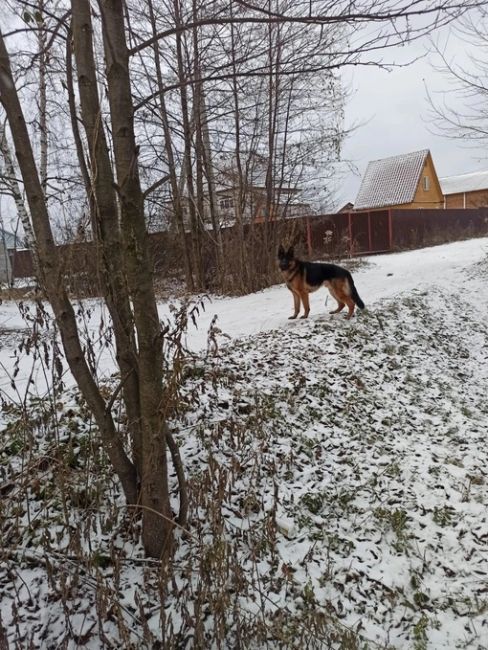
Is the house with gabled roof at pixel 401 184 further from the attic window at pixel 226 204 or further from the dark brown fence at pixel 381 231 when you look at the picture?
the attic window at pixel 226 204

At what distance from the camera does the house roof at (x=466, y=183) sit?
4603 centimetres

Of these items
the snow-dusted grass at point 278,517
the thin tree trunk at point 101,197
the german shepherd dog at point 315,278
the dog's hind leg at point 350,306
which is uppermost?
the thin tree trunk at point 101,197

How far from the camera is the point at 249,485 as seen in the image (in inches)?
128

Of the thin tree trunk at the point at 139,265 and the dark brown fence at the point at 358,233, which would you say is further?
the dark brown fence at the point at 358,233

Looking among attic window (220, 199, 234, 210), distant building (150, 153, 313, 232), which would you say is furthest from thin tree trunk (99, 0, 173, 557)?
attic window (220, 199, 234, 210)

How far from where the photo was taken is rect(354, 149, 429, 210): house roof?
3291 cm

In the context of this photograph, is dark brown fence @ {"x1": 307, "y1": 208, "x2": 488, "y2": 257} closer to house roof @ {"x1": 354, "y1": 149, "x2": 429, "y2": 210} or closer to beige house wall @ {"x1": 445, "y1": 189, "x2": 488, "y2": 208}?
house roof @ {"x1": 354, "y1": 149, "x2": 429, "y2": 210}

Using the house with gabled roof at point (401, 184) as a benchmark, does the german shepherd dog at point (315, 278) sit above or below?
below

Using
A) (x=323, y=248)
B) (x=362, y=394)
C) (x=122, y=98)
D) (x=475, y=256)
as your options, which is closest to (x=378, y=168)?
(x=323, y=248)

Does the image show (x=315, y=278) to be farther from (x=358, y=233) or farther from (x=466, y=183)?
(x=466, y=183)

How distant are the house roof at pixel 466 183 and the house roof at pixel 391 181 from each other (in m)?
15.7

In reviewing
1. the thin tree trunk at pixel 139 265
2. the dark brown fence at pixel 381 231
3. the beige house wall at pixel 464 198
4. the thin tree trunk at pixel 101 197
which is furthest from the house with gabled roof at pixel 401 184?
the thin tree trunk at pixel 139 265

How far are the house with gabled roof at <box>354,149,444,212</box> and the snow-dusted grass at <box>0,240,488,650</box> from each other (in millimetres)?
30615

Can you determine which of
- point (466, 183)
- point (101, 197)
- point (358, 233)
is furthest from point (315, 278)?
point (466, 183)
